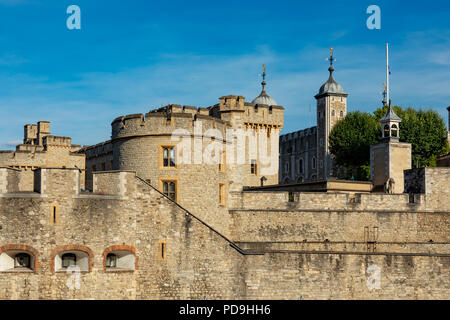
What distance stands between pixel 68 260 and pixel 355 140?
49.0 m

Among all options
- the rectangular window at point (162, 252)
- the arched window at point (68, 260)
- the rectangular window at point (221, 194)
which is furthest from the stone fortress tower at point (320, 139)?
the arched window at point (68, 260)

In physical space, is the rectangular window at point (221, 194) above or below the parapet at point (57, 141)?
below

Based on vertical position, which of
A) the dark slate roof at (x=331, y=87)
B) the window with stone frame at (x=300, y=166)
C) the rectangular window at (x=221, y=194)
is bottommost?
the rectangular window at (x=221, y=194)

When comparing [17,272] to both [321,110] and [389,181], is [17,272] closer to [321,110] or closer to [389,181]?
[389,181]

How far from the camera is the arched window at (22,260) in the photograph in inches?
1168

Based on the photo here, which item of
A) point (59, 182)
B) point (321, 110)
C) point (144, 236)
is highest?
point (321, 110)

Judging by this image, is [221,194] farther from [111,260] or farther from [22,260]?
[22,260]

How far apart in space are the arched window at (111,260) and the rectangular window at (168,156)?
5.70 meters

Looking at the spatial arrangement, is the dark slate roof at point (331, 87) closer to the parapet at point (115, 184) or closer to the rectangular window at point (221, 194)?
the rectangular window at point (221, 194)

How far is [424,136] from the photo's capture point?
6669 centimetres

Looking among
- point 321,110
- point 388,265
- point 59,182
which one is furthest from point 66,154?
point 321,110

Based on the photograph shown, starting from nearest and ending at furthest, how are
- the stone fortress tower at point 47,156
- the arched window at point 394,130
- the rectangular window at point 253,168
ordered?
the stone fortress tower at point 47,156
the arched window at point 394,130
the rectangular window at point 253,168
